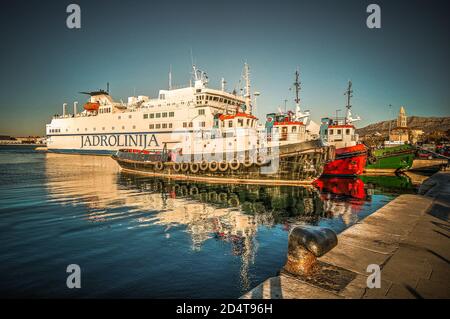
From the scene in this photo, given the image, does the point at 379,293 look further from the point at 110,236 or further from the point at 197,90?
the point at 197,90

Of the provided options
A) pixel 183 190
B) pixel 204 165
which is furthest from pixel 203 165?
pixel 183 190

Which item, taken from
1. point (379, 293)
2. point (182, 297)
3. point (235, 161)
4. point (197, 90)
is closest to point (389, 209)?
point (379, 293)

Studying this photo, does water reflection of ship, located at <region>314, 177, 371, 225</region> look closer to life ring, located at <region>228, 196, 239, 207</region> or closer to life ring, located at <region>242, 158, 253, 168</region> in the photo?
life ring, located at <region>228, 196, 239, 207</region>

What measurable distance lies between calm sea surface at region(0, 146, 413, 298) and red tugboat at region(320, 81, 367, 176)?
8613 millimetres

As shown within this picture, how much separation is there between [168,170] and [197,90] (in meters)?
18.7

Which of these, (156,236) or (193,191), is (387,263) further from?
(193,191)

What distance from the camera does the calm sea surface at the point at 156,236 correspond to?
6380 millimetres

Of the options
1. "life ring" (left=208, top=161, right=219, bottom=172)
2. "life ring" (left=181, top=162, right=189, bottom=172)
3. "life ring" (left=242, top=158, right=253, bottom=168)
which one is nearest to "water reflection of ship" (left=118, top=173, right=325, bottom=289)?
"life ring" (left=242, top=158, right=253, bottom=168)

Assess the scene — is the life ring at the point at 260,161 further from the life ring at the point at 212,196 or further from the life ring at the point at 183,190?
the life ring at the point at 183,190

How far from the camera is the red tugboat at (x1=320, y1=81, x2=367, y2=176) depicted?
27.6 meters

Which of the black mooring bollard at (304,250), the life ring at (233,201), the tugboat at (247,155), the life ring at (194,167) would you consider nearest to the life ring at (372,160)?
the tugboat at (247,155)

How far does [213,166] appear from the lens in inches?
939

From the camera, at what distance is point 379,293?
13.9 feet
